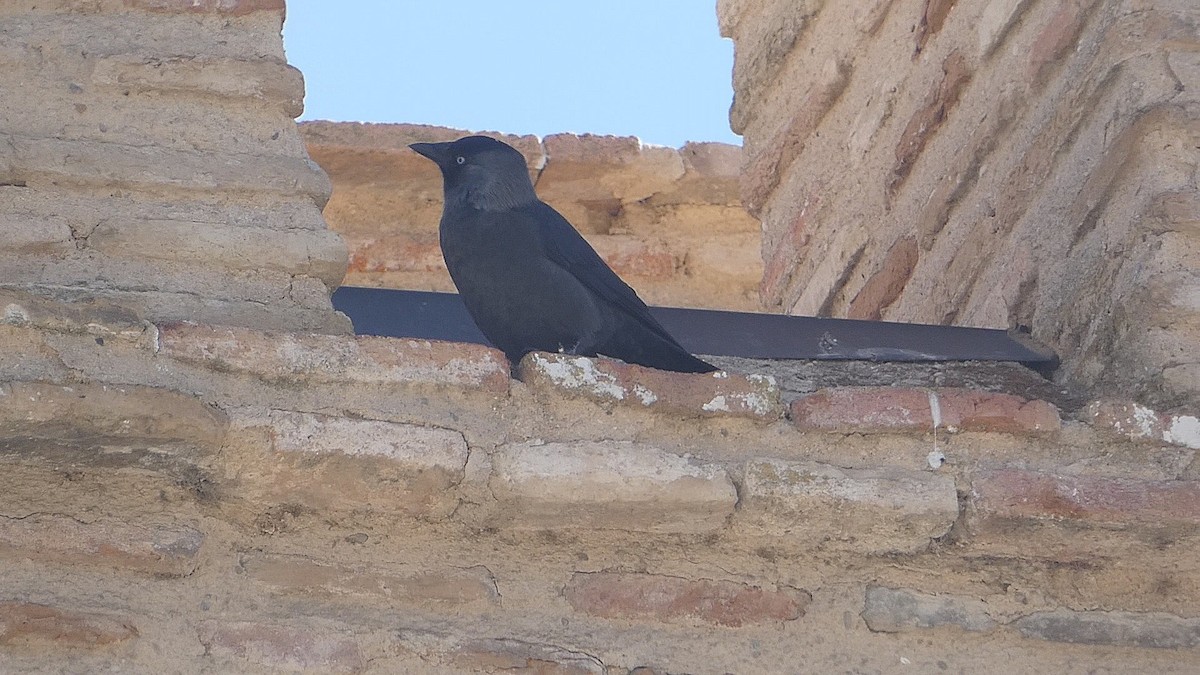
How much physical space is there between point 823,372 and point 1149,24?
755mm

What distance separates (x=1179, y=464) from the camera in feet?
7.93

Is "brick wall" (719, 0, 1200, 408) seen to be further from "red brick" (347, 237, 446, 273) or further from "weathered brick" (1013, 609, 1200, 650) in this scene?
"red brick" (347, 237, 446, 273)

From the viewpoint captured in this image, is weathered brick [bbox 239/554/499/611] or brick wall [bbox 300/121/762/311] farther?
brick wall [bbox 300/121/762/311]

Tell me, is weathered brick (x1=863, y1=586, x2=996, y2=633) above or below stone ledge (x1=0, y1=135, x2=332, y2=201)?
below

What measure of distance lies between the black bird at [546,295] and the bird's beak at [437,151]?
12.6 inches

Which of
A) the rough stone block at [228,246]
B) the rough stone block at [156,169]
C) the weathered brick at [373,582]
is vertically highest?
the rough stone block at [156,169]

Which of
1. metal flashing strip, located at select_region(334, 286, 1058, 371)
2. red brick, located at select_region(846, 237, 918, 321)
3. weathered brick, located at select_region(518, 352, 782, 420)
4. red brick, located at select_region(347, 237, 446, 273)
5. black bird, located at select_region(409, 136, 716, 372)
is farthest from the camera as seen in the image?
red brick, located at select_region(347, 237, 446, 273)

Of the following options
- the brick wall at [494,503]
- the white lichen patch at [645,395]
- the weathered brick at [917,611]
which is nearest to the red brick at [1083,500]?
the brick wall at [494,503]

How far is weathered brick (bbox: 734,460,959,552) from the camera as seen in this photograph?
7.47ft

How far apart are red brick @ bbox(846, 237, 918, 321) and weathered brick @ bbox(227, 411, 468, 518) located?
1743 millimetres

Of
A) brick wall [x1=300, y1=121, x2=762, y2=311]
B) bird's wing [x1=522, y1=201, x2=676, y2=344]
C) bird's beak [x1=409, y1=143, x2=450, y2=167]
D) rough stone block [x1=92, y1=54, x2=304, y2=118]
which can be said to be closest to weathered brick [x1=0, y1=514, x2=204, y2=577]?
rough stone block [x1=92, y1=54, x2=304, y2=118]

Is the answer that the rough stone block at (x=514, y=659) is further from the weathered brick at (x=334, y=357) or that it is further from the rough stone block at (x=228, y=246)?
the rough stone block at (x=228, y=246)

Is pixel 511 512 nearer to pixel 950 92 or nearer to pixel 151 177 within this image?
pixel 151 177

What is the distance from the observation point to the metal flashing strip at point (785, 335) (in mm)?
2963
